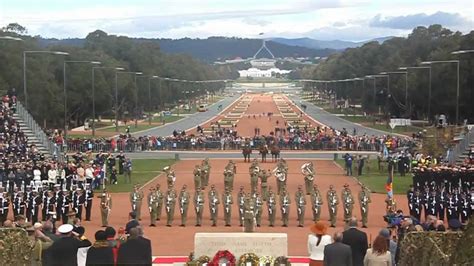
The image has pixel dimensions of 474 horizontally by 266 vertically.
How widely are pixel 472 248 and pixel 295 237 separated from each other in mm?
18407

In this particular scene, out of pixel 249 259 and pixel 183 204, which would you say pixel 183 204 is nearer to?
pixel 183 204

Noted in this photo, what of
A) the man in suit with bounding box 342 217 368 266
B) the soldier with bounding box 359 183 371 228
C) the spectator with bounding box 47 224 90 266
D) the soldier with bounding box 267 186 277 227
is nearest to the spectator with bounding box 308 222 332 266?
the man in suit with bounding box 342 217 368 266

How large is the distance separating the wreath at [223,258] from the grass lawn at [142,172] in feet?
84.9

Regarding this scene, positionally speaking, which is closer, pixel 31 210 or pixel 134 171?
pixel 31 210

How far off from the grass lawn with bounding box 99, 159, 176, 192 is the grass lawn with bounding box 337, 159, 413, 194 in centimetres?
1097

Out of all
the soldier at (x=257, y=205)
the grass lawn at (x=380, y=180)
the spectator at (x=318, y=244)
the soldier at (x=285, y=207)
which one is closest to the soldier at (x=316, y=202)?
the soldier at (x=285, y=207)

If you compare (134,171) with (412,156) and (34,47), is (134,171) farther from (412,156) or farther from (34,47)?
(34,47)

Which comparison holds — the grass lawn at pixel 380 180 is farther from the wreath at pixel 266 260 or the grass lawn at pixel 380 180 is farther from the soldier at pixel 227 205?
the wreath at pixel 266 260

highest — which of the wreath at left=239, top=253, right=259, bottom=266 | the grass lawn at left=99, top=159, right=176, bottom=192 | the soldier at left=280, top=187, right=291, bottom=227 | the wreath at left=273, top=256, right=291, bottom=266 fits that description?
the wreath at left=239, top=253, right=259, bottom=266

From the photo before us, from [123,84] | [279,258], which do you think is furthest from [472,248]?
[123,84]

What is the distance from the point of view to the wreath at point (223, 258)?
55.1 feet

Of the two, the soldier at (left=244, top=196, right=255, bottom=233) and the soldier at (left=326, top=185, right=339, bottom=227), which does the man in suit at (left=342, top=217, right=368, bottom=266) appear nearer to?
the soldier at (left=244, top=196, right=255, bottom=233)

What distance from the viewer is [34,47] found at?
9556cm

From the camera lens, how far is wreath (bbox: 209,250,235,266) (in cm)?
1678
